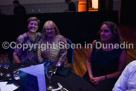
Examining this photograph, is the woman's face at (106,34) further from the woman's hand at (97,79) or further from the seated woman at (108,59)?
the woman's hand at (97,79)

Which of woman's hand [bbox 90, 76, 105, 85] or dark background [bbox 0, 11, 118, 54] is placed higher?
dark background [bbox 0, 11, 118, 54]

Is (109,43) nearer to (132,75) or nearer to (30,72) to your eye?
(132,75)

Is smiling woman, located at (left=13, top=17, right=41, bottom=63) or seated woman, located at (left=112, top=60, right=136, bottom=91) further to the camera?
smiling woman, located at (left=13, top=17, right=41, bottom=63)

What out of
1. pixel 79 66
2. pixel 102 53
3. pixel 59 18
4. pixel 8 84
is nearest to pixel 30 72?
pixel 8 84

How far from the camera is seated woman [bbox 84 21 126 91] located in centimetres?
215

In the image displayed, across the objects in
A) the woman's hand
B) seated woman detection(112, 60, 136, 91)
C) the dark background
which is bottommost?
the woman's hand

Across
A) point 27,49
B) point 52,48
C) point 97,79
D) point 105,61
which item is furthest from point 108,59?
point 27,49

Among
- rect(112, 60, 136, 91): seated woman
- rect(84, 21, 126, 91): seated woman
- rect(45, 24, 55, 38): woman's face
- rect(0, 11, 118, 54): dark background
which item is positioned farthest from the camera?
rect(0, 11, 118, 54): dark background

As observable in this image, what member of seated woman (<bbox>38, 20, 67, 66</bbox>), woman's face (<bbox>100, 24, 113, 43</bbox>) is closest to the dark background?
seated woman (<bbox>38, 20, 67, 66</bbox>)

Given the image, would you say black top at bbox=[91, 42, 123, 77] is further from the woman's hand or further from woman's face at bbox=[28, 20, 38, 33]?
woman's face at bbox=[28, 20, 38, 33]

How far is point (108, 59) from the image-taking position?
217 cm

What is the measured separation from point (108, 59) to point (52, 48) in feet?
2.71

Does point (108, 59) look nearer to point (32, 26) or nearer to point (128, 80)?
point (128, 80)

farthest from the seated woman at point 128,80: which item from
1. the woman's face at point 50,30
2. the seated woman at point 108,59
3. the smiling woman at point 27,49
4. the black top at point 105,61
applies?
the smiling woman at point 27,49
